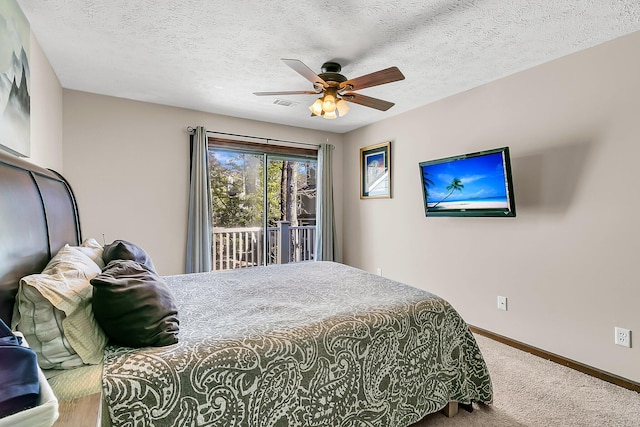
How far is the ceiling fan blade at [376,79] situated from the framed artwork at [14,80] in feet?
6.69

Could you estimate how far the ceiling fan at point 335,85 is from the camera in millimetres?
2160

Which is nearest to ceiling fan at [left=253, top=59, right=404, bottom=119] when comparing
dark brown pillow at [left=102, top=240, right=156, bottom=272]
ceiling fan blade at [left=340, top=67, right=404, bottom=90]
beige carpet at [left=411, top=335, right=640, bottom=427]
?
ceiling fan blade at [left=340, top=67, right=404, bottom=90]

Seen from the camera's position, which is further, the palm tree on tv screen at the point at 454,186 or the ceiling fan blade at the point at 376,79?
→ the palm tree on tv screen at the point at 454,186

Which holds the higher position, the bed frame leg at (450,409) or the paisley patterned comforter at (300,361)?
the paisley patterned comforter at (300,361)

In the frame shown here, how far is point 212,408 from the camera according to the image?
3.96 ft

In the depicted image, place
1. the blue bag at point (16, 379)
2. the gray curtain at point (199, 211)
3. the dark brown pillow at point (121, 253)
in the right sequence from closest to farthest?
the blue bag at point (16, 379) < the dark brown pillow at point (121, 253) < the gray curtain at point (199, 211)

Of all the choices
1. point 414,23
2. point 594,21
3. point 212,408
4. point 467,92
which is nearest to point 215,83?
point 414,23

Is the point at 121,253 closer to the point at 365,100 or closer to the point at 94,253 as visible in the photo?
the point at 94,253

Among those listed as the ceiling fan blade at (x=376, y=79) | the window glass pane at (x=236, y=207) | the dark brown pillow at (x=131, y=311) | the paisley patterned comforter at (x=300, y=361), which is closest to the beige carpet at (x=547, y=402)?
the paisley patterned comforter at (x=300, y=361)

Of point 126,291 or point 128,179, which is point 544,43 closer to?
point 126,291

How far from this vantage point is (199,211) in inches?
151

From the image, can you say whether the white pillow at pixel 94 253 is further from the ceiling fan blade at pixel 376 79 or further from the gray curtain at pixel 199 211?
the ceiling fan blade at pixel 376 79

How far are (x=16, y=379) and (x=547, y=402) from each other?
2.78 metres

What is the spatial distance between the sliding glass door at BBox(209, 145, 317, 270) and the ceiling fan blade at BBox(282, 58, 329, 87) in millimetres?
2286
